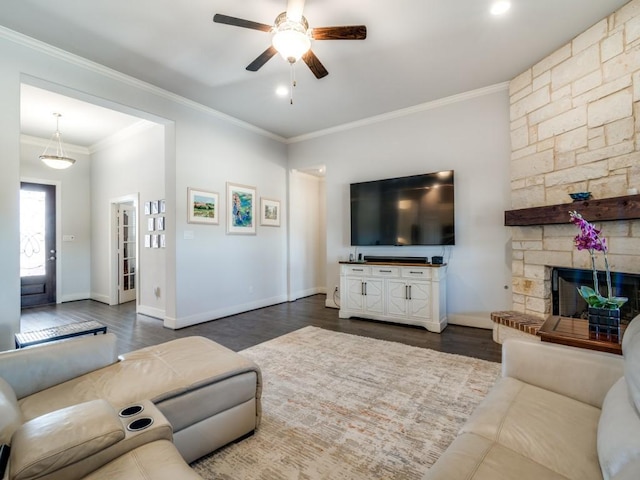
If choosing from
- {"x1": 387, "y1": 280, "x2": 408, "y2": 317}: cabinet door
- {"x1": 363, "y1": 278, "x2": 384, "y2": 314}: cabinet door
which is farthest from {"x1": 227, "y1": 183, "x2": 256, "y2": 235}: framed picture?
{"x1": 387, "y1": 280, "x2": 408, "y2": 317}: cabinet door

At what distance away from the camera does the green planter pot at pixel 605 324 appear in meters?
1.73

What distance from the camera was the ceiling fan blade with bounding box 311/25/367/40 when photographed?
7.55ft

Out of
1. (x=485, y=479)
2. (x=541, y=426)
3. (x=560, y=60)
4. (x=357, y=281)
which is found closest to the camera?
(x=485, y=479)

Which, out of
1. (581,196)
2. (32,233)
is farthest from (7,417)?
(32,233)

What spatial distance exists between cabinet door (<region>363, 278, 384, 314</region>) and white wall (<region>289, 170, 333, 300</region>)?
199cm

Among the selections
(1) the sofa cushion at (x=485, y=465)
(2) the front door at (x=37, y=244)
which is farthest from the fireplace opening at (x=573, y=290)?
(2) the front door at (x=37, y=244)

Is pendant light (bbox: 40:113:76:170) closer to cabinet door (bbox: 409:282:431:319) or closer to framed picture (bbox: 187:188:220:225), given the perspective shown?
framed picture (bbox: 187:188:220:225)

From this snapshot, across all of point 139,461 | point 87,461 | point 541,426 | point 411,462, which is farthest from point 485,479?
point 87,461

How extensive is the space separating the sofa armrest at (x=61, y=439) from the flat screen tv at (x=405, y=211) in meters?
3.98

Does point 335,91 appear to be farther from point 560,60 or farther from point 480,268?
point 480,268

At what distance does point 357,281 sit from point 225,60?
3326mm

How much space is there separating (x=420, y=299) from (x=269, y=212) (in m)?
3.08

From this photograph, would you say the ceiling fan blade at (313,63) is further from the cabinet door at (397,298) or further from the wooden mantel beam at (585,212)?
the cabinet door at (397,298)

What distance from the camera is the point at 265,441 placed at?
1.82 metres
